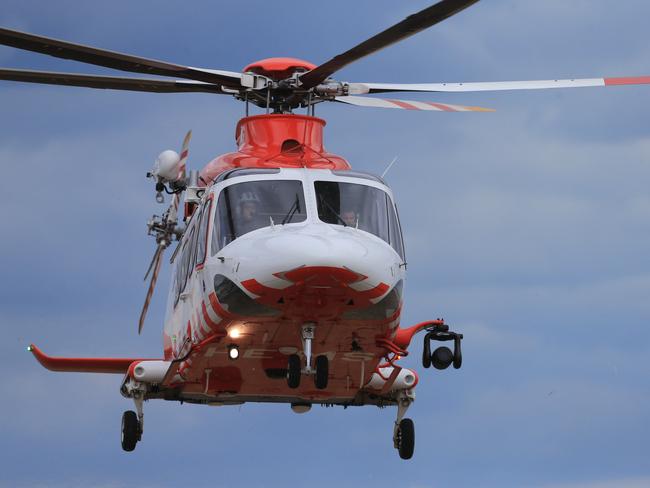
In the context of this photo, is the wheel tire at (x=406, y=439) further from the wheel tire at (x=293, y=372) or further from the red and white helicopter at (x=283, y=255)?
the wheel tire at (x=293, y=372)

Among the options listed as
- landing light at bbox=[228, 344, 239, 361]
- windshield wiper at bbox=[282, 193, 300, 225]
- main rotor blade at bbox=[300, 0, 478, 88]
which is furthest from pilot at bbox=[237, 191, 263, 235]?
main rotor blade at bbox=[300, 0, 478, 88]

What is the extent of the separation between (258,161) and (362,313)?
3763 mm

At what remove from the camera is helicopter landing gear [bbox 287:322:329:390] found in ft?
69.7

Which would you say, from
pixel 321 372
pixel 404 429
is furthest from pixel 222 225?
pixel 404 429

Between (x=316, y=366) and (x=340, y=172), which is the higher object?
(x=340, y=172)

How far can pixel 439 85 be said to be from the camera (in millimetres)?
25797

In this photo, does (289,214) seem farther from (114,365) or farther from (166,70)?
(114,365)

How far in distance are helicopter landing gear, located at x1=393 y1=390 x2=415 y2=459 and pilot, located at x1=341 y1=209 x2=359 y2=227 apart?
4880 mm

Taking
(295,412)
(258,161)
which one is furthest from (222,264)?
(295,412)

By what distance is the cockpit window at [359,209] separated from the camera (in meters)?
21.6

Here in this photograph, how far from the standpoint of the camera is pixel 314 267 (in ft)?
65.9

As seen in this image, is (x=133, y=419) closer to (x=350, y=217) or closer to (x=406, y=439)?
(x=406, y=439)

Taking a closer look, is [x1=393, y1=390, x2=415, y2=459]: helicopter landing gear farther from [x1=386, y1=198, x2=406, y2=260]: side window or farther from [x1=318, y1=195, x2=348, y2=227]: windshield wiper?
[x1=318, y1=195, x2=348, y2=227]: windshield wiper

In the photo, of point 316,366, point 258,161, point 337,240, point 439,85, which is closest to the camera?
point 337,240
